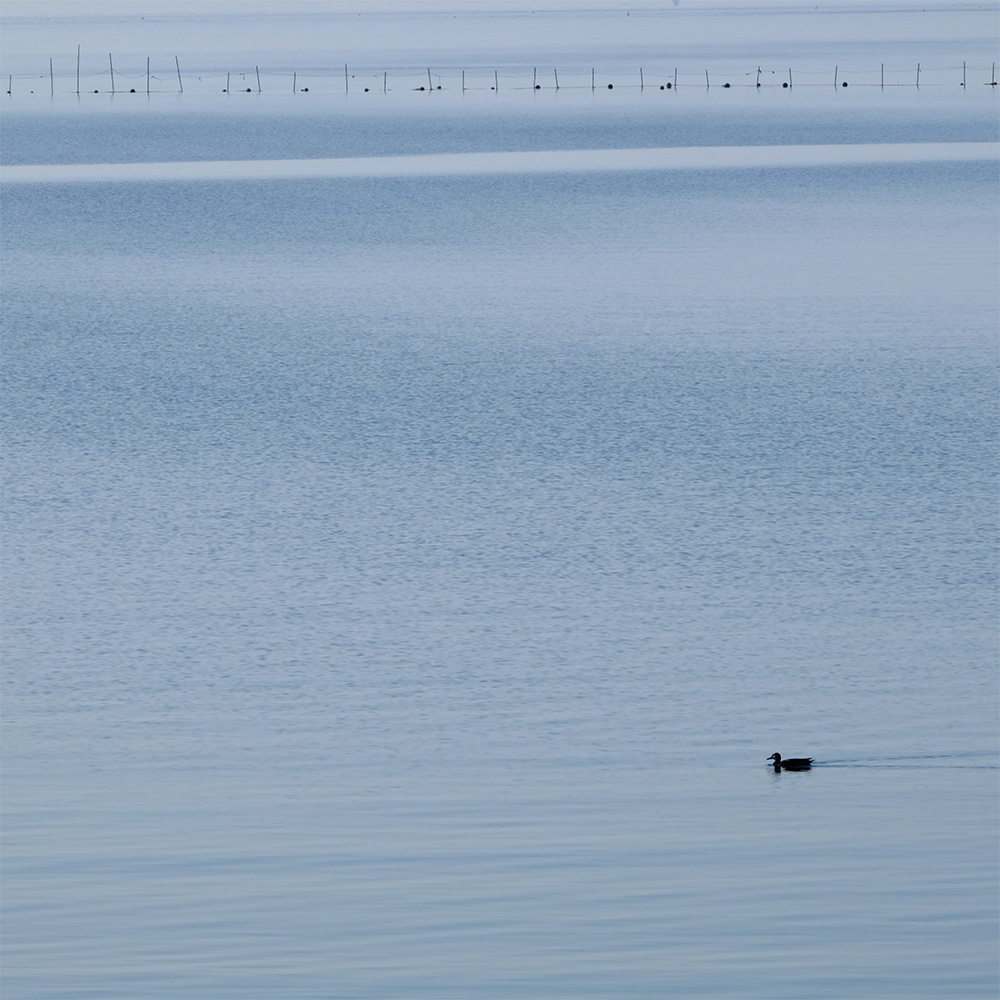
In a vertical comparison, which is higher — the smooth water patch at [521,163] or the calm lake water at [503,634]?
the smooth water patch at [521,163]

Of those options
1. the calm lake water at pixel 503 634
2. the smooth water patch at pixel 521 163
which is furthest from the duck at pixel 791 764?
the smooth water patch at pixel 521 163

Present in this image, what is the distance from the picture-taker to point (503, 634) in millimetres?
21250

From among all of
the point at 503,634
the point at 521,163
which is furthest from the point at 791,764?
the point at 521,163

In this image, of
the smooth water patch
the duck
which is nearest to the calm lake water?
the duck

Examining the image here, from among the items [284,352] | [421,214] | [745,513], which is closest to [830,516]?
[745,513]

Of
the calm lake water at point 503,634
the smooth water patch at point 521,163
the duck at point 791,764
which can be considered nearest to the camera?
the calm lake water at point 503,634

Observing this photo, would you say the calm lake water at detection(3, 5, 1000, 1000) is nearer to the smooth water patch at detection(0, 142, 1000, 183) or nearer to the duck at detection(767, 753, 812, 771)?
the duck at detection(767, 753, 812, 771)

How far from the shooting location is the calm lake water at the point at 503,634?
13781mm

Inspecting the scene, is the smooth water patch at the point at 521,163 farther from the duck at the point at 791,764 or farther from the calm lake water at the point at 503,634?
the duck at the point at 791,764

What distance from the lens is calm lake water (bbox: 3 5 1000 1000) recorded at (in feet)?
45.2

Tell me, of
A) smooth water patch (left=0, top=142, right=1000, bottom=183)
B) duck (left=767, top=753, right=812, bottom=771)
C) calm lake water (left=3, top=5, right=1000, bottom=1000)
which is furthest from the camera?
smooth water patch (left=0, top=142, right=1000, bottom=183)

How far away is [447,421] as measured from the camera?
1273 inches

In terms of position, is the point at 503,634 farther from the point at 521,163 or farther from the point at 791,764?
the point at 521,163

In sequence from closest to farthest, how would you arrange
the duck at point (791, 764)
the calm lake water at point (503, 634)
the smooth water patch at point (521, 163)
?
1. the calm lake water at point (503, 634)
2. the duck at point (791, 764)
3. the smooth water patch at point (521, 163)
